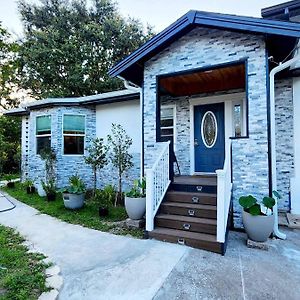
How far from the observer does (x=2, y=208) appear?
6.71m

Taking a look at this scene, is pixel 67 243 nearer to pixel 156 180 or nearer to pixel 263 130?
pixel 156 180

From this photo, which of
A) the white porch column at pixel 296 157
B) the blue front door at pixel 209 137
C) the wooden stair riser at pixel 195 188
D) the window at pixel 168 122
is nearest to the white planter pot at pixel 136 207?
the wooden stair riser at pixel 195 188

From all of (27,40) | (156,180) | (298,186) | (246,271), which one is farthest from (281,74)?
(27,40)

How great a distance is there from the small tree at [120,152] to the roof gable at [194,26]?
2077 mm

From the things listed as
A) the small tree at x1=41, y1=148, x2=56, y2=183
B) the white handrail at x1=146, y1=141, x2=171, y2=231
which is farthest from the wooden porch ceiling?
the small tree at x1=41, y1=148, x2=56, y2=183

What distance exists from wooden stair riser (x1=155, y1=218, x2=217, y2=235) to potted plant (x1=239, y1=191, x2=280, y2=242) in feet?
1.98

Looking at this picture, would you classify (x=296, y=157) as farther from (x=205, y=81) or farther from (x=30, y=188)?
(x=30, y=188)

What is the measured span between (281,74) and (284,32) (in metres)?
1.76

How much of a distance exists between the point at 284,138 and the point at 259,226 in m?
2.93

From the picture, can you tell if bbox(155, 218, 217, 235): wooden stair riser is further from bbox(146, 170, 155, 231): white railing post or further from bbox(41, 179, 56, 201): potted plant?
bbox(41, 179, 56, 201): potted plant

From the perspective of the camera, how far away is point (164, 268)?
127 inches

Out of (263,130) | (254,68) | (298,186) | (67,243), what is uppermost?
(254,68)

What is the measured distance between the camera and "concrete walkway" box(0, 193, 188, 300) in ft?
9.04

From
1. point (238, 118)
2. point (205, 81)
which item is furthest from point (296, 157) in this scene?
point (205, 81)
